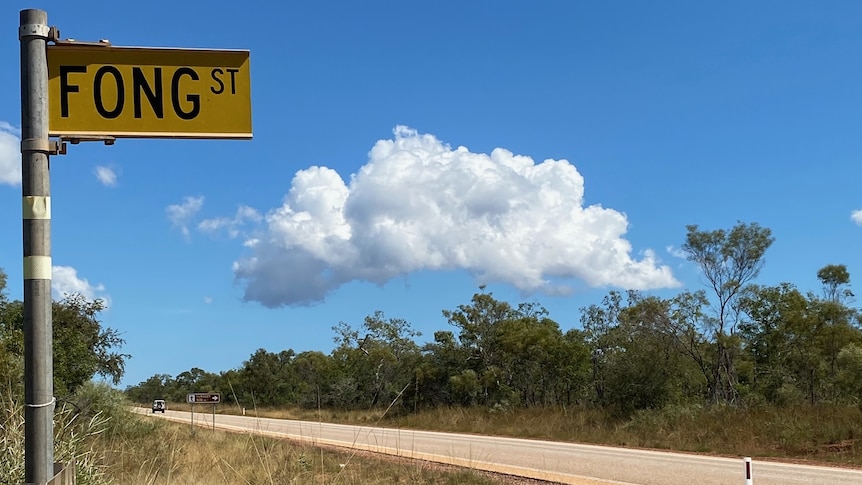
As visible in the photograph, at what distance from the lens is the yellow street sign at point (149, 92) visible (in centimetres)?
355

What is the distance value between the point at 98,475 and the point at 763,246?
24737 mm

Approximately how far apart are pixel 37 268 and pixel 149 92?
2.99ft

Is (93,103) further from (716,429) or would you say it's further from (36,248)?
(716,429)

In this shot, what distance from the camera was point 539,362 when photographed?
114 feet

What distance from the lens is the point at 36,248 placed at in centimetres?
335

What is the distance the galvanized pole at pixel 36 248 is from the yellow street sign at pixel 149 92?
0.36 feet

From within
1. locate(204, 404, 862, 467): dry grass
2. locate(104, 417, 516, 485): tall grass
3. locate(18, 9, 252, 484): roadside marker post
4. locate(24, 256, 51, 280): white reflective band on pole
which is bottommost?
locate(204, 404, 862, 467): dry grass

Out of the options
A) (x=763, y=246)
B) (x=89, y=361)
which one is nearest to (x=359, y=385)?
(x=89, y=361)

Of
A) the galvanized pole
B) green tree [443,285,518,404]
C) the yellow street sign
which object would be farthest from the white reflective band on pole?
green tree [443,285,518,404]

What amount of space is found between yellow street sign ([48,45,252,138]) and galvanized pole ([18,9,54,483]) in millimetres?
110

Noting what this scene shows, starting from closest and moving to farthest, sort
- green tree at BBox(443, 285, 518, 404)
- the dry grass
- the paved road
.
Answer: 1. the paved road
2. the dry grass
3. green tree at BBox(443, 285, 518, 404)

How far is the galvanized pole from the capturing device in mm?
3281

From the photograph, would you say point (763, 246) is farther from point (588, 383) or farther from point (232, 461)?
point (232, 461)

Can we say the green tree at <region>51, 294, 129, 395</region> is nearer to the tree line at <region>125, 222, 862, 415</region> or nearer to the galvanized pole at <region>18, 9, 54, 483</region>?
the tree line at <region>125, 222, 862, 415</region>
